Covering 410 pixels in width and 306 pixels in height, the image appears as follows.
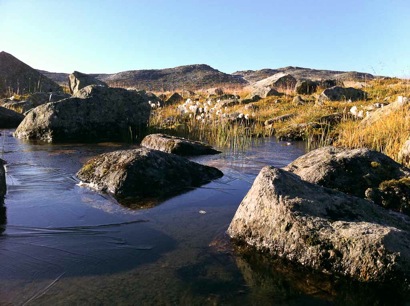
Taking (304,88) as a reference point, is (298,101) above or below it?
below

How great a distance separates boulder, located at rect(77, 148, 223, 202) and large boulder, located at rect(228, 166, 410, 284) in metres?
1.98

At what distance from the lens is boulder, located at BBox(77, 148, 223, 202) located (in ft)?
18.9

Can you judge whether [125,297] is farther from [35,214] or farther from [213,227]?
[35,214]

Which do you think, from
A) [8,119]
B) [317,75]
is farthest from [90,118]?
[317,75]

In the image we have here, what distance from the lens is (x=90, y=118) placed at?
12.9 meters

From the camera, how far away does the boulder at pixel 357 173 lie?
17.1 ft

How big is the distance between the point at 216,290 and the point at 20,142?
10.5 meters

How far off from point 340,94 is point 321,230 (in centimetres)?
1854

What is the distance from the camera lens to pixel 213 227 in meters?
4.48

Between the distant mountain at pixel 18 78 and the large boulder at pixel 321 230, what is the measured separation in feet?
104

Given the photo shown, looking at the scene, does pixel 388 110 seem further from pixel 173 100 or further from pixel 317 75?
pixel 317 75

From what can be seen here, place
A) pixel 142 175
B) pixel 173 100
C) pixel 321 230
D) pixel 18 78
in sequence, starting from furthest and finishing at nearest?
pixel 18 78
pixel 173 100
pixel 142 175
pixel 321 230

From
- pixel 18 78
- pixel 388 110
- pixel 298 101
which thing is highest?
pixel 18 78

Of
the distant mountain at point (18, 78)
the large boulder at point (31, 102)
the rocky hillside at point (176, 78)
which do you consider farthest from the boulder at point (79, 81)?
the rocky hillside at point (176, 78)
